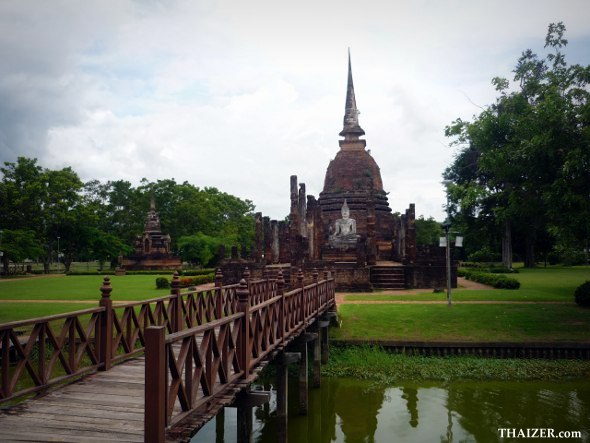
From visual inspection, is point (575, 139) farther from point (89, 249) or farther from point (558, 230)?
point (89, 249)

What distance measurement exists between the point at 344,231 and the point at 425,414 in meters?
24.5

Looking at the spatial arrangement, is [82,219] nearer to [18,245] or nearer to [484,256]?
[18,245]

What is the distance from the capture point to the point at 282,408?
9492 mm

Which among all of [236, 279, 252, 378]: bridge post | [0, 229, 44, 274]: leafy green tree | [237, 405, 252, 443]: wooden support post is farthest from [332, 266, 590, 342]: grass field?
[0, 229, 44, 274]: leafy green tree

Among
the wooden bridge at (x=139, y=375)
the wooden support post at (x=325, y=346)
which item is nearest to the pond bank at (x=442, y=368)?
the wooden support post at (x=325, y=346)

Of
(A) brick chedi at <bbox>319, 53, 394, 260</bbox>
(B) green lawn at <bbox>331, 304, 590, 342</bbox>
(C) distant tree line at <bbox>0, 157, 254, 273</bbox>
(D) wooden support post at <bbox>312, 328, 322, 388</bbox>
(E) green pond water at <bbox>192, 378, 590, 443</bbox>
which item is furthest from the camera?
(C) distant tree line at <bbox>0, 157, 254, 273</bbox>

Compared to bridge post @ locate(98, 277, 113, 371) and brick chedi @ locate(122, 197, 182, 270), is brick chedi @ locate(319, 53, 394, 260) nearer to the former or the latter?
brick chedi @ locate(122, 197, 182, 270)

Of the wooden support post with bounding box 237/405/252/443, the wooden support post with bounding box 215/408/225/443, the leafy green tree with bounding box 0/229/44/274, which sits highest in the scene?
the leafy green tree with bounding box 0/229/44/274

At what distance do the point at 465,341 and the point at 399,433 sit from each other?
5474 millimetres

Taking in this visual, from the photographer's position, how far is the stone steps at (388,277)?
27.4 metres

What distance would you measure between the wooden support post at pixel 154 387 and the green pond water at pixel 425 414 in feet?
20.0

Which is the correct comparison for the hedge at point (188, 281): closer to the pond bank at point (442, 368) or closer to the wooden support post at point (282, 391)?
the pond bank at point (442, 368)

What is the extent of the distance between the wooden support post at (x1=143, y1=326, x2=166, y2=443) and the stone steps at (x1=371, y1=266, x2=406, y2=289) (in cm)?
2377

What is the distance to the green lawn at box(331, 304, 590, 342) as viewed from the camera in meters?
14.9
